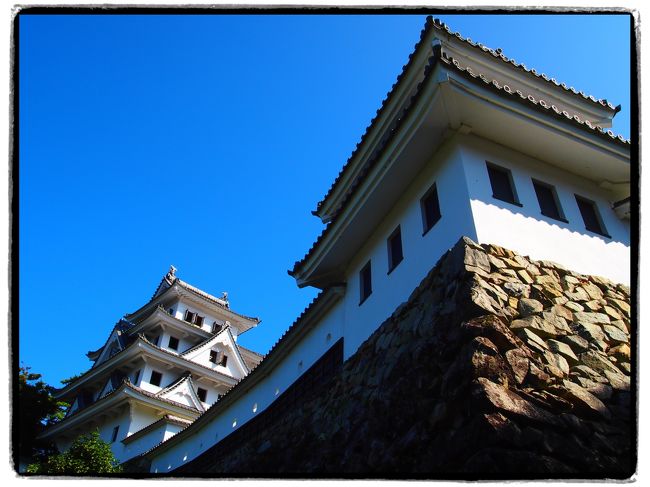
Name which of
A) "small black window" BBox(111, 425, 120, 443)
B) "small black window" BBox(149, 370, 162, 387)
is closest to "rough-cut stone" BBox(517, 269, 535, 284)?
"small black window" BBox(111, 425, 120, 443)

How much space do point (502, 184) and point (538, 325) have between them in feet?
7.94

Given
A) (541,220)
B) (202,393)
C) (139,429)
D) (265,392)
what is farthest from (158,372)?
(541,220)

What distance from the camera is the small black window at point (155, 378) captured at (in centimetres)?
2417

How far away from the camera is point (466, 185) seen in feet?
21.7

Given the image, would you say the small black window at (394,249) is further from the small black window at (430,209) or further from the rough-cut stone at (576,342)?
the rough-cut stone at (576,342)

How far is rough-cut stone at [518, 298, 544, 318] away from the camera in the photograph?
559cm

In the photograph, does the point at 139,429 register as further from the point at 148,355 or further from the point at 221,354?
Answer: the point at 221,354

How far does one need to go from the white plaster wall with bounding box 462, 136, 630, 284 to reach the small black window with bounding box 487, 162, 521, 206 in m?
0.08

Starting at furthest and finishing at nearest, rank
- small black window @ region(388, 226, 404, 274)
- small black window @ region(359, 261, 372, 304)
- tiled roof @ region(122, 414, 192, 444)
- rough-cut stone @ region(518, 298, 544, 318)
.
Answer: tiled roof @ region(122, 414, 192, 444), small black window @ region(359, 261, 372, 304), small black window @ region(388, 226, 404, 274), rough-cut stone @ region(518, 298, 544, 318)

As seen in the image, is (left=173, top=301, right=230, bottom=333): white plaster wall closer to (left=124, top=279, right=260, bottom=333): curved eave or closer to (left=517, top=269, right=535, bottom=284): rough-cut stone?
(left=124, top=279, right=260, bottom=333): curved eave

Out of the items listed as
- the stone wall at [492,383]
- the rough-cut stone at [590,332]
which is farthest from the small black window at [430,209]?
the rough-cut stone at [590,332]

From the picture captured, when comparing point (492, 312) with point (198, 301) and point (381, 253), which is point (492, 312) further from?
point (198, 301)

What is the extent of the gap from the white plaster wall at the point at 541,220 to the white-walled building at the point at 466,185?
2 centimetres

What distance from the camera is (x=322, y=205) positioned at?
11.3 metres
